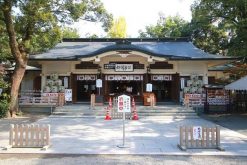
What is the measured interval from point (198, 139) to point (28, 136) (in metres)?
5.41

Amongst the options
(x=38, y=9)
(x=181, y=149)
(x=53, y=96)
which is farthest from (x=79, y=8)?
(x=181, y=149)

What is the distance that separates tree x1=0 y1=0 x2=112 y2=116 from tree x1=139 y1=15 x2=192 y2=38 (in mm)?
20226

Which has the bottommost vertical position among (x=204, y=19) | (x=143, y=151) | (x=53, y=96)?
(x=143, y=151)

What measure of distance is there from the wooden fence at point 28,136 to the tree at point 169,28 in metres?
33.4

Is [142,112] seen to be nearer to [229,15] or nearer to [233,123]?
[233,123]

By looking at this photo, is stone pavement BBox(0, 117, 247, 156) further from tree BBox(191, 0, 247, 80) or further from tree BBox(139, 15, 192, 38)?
tree BBox(139, 15, 192, 38)

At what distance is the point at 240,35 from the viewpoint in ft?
79.5

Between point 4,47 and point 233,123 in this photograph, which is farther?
point 4,47

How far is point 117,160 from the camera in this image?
29.9ft

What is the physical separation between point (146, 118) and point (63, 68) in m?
9.21

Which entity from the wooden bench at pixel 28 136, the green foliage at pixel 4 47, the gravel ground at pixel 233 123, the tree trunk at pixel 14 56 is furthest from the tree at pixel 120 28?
the wooden bench at pixel 28 136

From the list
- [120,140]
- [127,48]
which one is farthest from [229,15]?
[120,140]

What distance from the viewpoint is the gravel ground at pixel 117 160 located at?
29.0 ft

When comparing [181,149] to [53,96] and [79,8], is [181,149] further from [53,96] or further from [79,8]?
[53,96]
